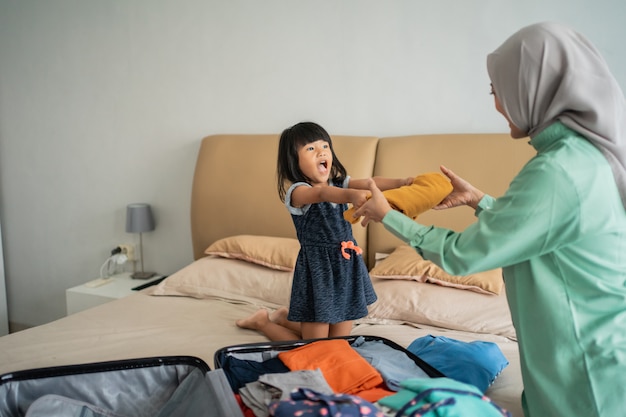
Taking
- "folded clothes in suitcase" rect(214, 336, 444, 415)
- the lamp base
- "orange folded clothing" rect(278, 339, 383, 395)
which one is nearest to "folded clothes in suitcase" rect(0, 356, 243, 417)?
"folded clothes in suitcase" rect(214, 336, 444, 415)

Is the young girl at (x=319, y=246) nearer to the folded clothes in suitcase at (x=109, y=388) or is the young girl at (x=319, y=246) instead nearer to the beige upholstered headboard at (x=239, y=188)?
the folded clothes in suitcase at (x=109, y=388)

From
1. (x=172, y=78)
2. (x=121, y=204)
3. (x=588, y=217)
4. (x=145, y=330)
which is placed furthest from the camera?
(x=121, y=204)

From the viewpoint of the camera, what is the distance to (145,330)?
7.67ft

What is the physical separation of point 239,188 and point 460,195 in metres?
1.67

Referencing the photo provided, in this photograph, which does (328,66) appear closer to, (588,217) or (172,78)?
(172,78)

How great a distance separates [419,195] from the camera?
1.56m

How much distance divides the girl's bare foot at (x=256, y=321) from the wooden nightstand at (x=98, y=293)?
113cm

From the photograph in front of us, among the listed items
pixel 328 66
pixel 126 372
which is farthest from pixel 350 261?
pixel 328 66

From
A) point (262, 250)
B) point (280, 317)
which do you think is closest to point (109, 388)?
point (280, 317)

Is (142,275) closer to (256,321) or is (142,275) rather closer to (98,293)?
(98,293)

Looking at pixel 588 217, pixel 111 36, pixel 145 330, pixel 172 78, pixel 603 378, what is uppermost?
pixel 111 36

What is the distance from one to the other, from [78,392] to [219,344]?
0.65 m

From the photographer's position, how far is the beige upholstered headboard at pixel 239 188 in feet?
9.94

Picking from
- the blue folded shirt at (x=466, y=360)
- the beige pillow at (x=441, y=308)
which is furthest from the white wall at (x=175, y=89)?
the blue folded shirt at (x=466, y=360)
